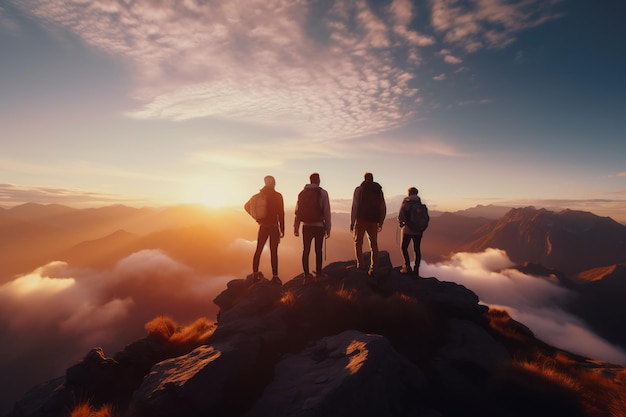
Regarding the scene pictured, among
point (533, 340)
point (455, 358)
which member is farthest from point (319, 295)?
point (533, 340)

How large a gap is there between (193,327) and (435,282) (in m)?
11.1

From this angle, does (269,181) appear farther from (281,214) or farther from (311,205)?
(311,205)

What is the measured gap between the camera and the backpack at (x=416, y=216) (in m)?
12.9

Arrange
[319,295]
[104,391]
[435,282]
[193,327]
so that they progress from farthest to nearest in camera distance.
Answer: [435,282] < [193,327] < [319,295] < [104,391]

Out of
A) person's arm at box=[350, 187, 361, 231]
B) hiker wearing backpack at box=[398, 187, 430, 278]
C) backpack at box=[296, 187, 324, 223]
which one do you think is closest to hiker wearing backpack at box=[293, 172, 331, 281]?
backpack at box=[296, 187, 324, 223]

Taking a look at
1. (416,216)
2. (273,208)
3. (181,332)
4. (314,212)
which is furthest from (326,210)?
(181,332)

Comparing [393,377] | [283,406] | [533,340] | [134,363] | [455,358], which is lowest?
[533,340]

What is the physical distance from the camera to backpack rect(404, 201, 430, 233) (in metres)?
12.9

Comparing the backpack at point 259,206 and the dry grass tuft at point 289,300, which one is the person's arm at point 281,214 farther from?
the dry grass tuft at point 289,300

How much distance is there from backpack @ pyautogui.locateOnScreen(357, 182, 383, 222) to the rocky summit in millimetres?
2668

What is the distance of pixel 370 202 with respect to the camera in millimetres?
11648

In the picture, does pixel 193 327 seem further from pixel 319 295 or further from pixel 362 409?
pixel 362 409

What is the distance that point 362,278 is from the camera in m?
12.5

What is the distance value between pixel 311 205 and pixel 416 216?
4979 millimetres
